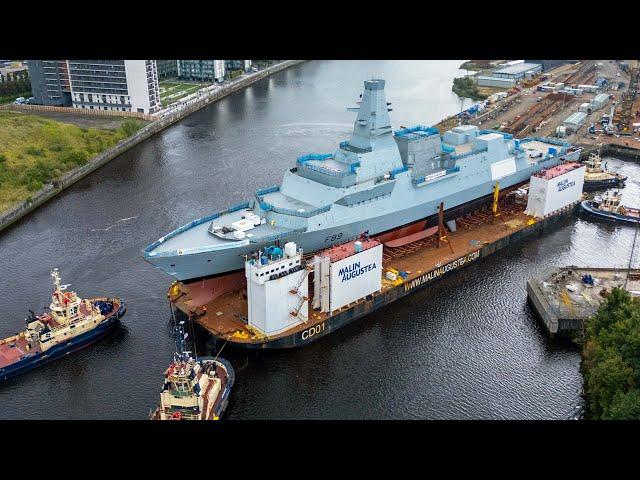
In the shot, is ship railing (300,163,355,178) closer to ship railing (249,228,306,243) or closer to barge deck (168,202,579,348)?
ship railing (249,228,306,243)

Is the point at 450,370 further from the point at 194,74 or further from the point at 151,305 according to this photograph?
the point at 194,74

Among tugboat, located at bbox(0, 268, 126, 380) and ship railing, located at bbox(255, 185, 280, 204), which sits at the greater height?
ship railing, located at bbox(255, 185, 280, 204)

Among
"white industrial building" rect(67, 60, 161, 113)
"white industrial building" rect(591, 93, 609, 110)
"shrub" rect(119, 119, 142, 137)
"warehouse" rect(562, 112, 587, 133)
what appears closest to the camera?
"warehouse" rect(562, 112, 587, 133)

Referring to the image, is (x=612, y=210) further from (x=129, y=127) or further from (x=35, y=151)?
(x=35, y=151)

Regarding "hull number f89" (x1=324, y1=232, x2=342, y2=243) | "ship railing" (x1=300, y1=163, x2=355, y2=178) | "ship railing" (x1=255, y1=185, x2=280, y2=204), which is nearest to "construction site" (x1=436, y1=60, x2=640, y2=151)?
"ship railing" (x1=300, y1=163, x2=355, y2=178)

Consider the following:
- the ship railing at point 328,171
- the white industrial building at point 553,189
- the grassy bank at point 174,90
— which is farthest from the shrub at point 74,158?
the white industrial building at point 553,189

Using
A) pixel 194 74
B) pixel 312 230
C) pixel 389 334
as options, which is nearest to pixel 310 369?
pixel 389 334

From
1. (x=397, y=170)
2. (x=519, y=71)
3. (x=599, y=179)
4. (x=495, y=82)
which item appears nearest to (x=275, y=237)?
(x=397, y=170)
